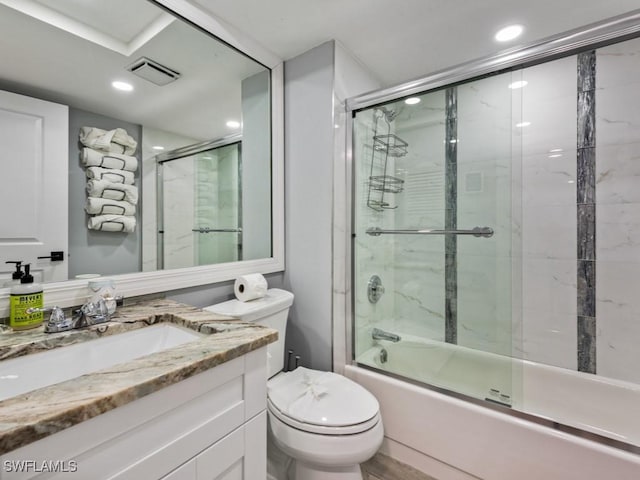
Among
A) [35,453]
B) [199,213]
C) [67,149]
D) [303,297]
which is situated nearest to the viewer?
[35,453]

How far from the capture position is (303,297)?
1.80 m

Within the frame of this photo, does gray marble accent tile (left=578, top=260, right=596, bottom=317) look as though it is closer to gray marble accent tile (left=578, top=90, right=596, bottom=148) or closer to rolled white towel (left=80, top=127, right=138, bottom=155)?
gray marble accent tile (left=578, top=90, right=596, bottom=148)

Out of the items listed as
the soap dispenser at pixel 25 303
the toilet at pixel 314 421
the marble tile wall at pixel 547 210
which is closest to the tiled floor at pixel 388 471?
the toilet at pixel 314 421

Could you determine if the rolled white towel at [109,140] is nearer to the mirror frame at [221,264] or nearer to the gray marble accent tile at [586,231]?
the mirror frame at [221,264]

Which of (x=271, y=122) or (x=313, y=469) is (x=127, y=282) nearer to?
(x=313, y=469)

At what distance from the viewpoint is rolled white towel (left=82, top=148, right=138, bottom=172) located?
113 cm

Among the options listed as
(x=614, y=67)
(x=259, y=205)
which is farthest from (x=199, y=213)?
(x=614, y=67)

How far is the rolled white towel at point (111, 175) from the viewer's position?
1.14 meters

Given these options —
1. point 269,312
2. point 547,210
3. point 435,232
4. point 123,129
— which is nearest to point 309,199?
point 269,312

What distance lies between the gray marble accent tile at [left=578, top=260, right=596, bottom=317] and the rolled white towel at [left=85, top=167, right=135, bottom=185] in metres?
2.30

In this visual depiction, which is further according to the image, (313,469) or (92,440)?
(313,469)

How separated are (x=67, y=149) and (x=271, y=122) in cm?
103

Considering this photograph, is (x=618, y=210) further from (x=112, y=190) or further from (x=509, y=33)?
(x=112, y=190)

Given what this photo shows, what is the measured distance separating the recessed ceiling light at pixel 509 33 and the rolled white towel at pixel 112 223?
81.0 inches
